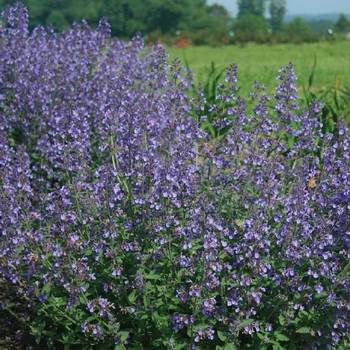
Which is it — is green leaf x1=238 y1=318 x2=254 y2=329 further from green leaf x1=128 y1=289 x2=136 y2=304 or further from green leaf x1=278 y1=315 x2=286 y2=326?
green leaf x1=128 y1=289 x2=136 y2=304

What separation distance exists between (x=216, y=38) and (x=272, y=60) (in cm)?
814

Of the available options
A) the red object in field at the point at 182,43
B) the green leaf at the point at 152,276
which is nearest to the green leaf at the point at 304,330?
the green leaf at the point at 152,276

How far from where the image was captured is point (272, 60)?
57.6ft

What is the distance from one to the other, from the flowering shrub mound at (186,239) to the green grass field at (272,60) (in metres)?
6.51

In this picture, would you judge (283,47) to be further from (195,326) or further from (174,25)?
(195,326)

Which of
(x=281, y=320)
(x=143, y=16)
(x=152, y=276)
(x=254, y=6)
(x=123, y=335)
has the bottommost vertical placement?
(x=123, y=335)

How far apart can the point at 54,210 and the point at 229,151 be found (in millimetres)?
1042

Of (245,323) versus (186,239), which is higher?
(186,239)

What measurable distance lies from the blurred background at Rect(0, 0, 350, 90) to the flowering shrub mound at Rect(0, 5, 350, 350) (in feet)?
6.69

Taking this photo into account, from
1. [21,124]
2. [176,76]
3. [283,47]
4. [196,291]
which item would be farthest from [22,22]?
[283,47]

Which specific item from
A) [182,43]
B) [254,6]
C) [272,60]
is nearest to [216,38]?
[182,43]

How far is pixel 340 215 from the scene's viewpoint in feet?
11.2

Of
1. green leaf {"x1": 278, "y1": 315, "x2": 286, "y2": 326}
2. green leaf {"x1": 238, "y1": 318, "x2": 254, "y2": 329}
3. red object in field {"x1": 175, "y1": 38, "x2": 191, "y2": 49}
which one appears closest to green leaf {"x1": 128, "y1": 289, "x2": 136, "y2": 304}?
green leaf {"x1": 238, "y1": 318, "x2": 254, "y2": 329}

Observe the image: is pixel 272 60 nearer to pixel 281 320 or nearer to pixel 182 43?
pixel 182 43
